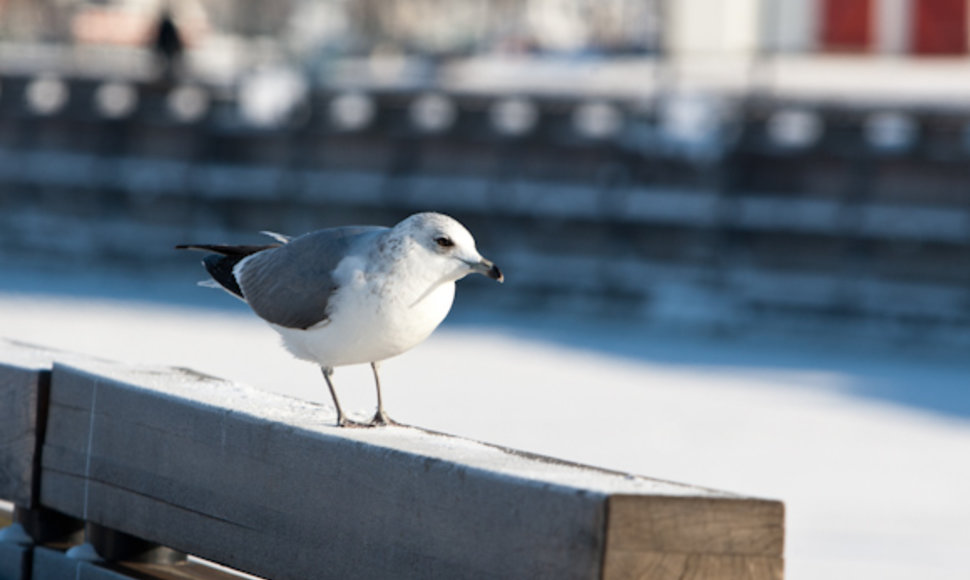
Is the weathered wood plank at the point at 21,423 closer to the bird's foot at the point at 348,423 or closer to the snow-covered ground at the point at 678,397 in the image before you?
the bird's foot at the point at 348,423

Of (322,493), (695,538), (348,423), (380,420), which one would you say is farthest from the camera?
(380,420)

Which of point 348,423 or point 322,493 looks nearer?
point 322,493

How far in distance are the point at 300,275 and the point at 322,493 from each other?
1.88 feet

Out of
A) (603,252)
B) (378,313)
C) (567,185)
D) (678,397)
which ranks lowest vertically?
(378,313)

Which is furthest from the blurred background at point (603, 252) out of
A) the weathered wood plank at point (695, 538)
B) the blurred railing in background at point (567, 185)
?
the weathered wood plank at point (695, 538)

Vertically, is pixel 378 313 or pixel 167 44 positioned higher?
pixel 167 44

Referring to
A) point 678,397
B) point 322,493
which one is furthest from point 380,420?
point 678,397

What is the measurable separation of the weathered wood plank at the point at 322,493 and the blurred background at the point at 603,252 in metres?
3.99

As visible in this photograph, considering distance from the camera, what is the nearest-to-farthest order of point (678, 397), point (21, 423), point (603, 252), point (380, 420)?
point (380, 420), point (21, 423), point (678, 397), point (603, 252)

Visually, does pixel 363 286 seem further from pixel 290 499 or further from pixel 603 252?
pixel 603 252

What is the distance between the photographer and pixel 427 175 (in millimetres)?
16469

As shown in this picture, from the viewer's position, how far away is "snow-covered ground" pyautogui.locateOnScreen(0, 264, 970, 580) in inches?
285

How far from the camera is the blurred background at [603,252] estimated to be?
30.1ft

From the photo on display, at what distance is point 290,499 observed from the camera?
2838 mm
